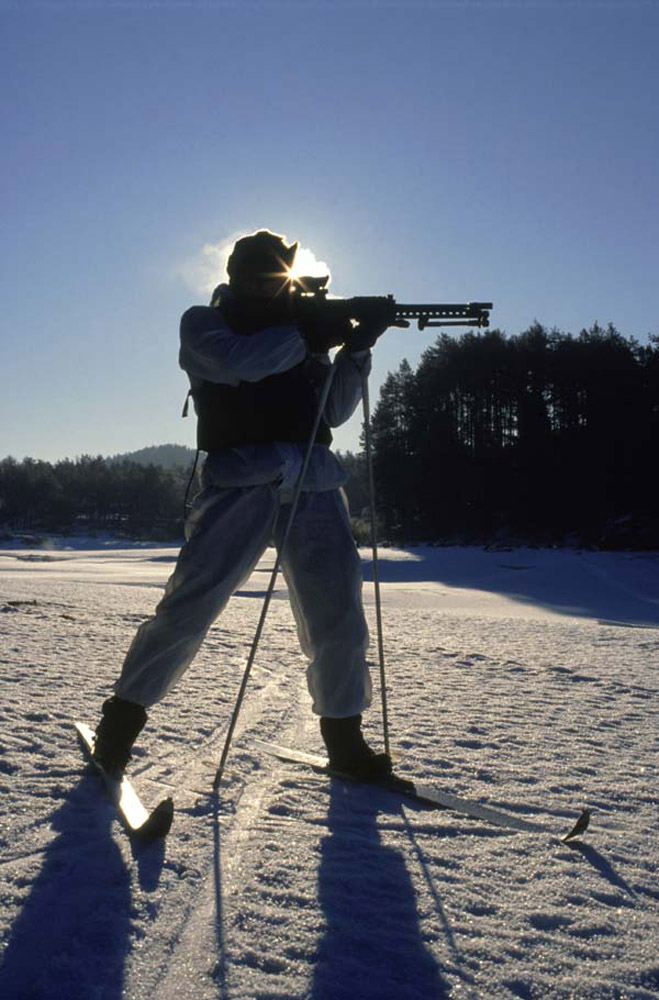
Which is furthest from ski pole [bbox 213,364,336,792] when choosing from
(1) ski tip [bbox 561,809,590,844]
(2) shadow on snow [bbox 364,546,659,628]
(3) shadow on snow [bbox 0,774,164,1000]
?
(2) shadow on snow [bbox 364,546,659,628]

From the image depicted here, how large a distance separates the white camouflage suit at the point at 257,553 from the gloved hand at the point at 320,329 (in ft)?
0.35

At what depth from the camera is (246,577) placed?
2570 millimetres

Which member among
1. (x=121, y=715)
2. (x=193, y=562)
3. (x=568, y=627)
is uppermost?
(x=193, y=562)

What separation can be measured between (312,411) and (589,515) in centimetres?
2905

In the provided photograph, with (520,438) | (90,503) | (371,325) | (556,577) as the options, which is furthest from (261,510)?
(90,503)

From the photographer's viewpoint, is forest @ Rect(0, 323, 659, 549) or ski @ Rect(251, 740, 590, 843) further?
forest @ Rect(0, 323, 659, 549)

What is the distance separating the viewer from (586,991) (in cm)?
131

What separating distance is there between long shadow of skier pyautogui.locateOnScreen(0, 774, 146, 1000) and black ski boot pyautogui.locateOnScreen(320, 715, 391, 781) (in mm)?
891

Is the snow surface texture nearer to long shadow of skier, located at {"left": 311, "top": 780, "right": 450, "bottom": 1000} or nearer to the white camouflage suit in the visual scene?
long shadow of skier, located at {"left": 311, "top": 780, "right": 450, "bottom": 1000}

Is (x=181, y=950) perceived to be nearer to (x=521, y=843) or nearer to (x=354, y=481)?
(x=521, y=843)

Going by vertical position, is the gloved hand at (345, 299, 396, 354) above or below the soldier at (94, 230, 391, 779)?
above

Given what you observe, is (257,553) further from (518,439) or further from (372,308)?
(518,439)

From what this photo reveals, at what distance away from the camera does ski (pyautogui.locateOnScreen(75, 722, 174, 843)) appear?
190 cm

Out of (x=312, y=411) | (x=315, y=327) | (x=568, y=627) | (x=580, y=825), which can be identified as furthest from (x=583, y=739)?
(x=568, y=627)
